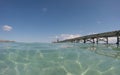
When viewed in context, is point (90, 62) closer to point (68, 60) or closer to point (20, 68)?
point (68, 60)

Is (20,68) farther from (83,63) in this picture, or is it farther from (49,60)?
(83,63)

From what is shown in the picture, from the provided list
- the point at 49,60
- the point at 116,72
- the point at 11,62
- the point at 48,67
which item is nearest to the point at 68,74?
the point at 48,67

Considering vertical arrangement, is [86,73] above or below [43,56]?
below

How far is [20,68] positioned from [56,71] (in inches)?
64.9

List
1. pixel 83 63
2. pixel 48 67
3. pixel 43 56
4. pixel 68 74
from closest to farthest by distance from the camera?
1. pixel 68 74
2. pixel 48 67
3. pixel 83 63
4. pixel 43 56

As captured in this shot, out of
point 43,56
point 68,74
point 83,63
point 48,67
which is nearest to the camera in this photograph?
point 68,74

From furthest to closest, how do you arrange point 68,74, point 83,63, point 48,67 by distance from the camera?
point 83,63 < point 48,67 < point 68,74

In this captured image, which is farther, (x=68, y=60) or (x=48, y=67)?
(x=68, y=60)

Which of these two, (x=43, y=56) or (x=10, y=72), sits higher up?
(x=43, y=56)

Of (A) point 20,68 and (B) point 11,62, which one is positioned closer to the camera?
(A) point 20,68

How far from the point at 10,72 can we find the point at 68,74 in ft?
8.00

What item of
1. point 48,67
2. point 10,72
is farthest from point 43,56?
point 10,72

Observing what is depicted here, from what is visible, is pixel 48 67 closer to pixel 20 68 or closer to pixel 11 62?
pixel 20 68

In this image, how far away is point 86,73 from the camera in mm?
6664
